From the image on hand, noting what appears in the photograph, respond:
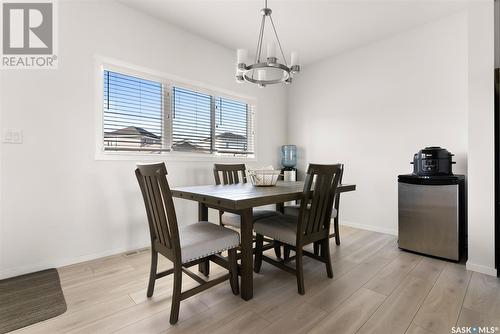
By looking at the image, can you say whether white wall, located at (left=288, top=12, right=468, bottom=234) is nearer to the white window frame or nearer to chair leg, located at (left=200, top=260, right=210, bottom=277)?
the white window frame

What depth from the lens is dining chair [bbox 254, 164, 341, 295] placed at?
1.82m

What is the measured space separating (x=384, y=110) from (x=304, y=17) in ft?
5.45

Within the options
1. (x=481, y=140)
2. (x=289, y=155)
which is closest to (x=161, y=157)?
(x=289, y=155)

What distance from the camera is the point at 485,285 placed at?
1928 millimetres

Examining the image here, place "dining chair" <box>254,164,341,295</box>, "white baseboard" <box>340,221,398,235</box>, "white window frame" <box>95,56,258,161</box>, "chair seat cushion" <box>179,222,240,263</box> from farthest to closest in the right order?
"white baseboard" <box>340,221,398,235</box> < "white window frame" <box>95,56,258,161</box> < "dining chair" <box>254,164,341,295</box> < "chair seat cushion" <box>179,222,240,263</box>

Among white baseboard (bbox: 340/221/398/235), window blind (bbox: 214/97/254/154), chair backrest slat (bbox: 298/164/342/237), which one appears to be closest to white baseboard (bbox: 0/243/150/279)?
window blind (bbox: 214/97/254/154)

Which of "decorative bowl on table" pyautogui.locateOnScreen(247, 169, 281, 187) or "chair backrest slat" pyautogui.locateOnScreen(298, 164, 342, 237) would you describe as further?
"decorative bowl on table" pyautogui.locateOnScreen(247, 169, 281, 187)

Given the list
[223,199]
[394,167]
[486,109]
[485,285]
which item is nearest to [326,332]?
[223,199]

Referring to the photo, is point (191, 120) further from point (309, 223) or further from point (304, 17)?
point (309, 223)

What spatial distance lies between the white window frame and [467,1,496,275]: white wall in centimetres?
271

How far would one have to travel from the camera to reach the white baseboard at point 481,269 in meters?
2.10

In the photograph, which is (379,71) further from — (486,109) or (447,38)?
(486,109)

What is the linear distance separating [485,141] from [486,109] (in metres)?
0.28

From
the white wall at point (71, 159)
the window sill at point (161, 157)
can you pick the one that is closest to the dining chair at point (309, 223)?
the window sill at point (161, 157)
